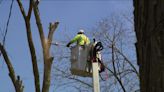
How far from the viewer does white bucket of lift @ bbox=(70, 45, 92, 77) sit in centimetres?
818

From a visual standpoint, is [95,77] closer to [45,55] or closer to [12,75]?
[45,55]

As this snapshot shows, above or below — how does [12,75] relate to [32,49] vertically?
below

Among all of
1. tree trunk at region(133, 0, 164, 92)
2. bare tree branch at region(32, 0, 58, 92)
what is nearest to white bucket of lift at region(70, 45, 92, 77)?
bare tree branch at region(32, 0, 58, 92)

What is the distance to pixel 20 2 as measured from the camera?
38.0 feet

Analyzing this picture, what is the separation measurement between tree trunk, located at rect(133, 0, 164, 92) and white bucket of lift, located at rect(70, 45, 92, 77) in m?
6.20

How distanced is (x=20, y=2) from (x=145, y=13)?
9921mm

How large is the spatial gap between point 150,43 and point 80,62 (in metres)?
6.45

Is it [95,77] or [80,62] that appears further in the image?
[80,62]

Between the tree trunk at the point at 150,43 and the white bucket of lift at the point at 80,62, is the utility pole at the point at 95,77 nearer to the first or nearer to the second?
the white bucket of lift at the point at 80,62

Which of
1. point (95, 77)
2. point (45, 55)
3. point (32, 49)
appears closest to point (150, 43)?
point (95, 77)

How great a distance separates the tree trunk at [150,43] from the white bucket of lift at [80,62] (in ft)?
20.3

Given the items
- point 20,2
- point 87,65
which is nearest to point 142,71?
point 87,65

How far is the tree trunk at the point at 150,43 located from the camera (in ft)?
5.90

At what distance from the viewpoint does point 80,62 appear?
8.30 m
